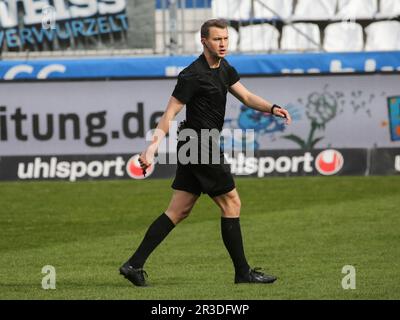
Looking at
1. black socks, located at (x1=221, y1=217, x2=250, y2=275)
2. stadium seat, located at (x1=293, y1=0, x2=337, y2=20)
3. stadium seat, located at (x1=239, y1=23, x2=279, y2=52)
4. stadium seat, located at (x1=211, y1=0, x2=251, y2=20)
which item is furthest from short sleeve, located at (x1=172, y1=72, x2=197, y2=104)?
stadium seat, located at (x1=293, y1=0, x2=337, y2=20)

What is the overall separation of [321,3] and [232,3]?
1.55 m

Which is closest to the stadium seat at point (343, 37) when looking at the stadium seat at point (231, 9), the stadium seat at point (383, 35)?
the stadium seat at point (383, 35)

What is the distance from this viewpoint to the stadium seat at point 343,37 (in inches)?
838

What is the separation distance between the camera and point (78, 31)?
68.2 feet

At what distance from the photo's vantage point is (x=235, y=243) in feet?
33.6

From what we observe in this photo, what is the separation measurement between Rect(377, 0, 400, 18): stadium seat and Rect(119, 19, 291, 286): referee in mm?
11367

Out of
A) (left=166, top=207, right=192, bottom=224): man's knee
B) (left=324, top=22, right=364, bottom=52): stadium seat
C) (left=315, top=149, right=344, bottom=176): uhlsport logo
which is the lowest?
(left=315, top=149, right=344, bottom=176): uhlsport logo

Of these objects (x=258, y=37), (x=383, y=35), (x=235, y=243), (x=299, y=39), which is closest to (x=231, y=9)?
(x=258, y=37)

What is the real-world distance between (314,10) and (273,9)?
2.60 ft

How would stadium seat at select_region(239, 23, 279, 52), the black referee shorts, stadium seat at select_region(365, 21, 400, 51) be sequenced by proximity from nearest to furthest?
the black referee shorts, stadium seat at select_region(239, 23, 279, 52), stadium seat at select_region(365, 21, 400, 51)

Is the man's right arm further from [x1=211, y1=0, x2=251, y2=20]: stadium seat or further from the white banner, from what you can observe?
[x1=211, y1=0, x2=251, y2=20]: stadium seat

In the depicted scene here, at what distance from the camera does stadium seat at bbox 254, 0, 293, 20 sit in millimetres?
20828

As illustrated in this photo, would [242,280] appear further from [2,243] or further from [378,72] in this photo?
[378,72]

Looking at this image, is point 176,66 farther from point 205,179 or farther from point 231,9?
point 205,179
